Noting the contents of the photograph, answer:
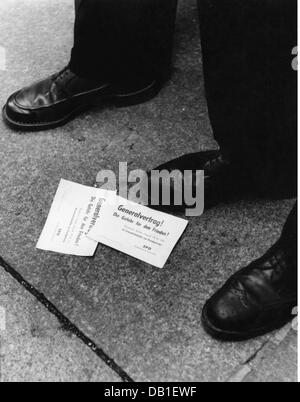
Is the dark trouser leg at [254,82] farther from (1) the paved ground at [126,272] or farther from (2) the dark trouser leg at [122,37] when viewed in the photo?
(2) the dark trouser leg at [122,37]

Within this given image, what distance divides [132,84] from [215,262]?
0.90 m

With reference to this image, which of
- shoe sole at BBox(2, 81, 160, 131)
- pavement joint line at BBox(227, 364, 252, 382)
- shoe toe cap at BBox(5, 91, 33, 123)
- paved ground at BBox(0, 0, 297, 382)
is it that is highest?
shoe toe cap at BBox(5, 91, 33, 123)

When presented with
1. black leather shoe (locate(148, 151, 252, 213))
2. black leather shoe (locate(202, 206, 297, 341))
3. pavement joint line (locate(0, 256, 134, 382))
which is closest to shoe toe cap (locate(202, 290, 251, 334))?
black leather shoe (locate(202, 206, 297, 341))

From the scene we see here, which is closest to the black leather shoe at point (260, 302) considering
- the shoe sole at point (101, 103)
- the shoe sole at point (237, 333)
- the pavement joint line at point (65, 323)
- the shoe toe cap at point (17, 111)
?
the shoe sole at point (237, 333)

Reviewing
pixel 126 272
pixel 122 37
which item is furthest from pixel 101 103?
pixel 126 272

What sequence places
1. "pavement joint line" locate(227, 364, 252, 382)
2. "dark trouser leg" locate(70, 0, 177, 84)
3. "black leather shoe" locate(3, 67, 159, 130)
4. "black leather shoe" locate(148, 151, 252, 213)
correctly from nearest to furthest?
1. "pavement joint line" locate(227, 364, 252, 382)
2. "black leather shoe" locate(148, 151, 252, 213)
3. "dark trouser leg" locate(70, 0, 177, 84)
4. "black leather shoe" locate(3, 67, 159, 130)

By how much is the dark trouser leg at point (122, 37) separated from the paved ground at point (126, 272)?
175mm

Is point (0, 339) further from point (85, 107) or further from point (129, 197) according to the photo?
point (85, 107)

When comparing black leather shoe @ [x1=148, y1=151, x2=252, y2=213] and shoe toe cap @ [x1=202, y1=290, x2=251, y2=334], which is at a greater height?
black leather shoe @ [x1=148, y1=151, x2=252, y2=213]

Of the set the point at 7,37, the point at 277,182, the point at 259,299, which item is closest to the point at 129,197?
the point at 277,182

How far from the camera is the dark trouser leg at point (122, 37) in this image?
6.01 feet

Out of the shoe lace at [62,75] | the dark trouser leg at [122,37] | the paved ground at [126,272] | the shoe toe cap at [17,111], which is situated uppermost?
the dark trouser leg at [122,37]

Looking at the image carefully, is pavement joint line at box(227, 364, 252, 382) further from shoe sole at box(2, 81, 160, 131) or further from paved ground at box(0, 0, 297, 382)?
shoe sole at box(2, 81, 160, 131)

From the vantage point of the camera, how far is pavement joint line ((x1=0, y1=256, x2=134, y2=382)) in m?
1.32
